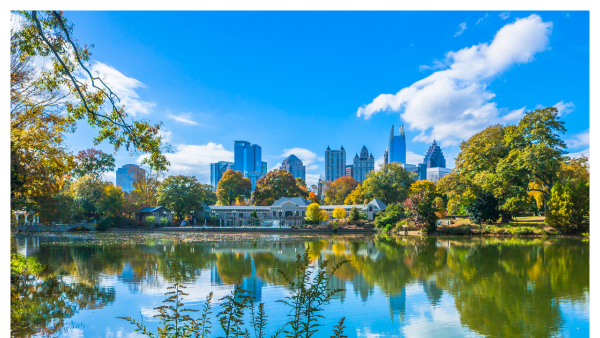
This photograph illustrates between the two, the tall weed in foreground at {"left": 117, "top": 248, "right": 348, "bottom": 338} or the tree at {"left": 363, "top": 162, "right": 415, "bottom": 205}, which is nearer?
the tall weed in foreground at {"left": 117, "top": 248, "right": 348, "bottom": 338}

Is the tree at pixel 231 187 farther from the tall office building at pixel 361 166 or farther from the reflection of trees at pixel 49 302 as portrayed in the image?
the tall office building at pixel 361 166

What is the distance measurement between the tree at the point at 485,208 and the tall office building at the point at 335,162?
257 feet

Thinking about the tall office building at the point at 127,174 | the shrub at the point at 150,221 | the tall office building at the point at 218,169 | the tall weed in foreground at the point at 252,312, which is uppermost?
the tall office building at the point at 218,169

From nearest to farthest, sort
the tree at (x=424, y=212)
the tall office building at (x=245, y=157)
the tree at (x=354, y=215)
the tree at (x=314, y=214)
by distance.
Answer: the tree at (x=424, y=212)
the tree at (x=354, y=215)
the tree at (x=314, y=214)
the tall office building at (x=245, y=157)

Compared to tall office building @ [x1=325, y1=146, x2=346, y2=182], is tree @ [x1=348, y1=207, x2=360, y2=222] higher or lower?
lower

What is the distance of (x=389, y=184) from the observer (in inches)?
1342

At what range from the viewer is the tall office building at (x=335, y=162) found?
10012cm

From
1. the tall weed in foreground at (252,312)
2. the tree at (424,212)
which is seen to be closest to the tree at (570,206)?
the tree at (424,212)

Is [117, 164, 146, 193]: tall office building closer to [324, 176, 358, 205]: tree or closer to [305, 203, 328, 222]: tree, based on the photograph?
[305, 203, 328, 222]: tree

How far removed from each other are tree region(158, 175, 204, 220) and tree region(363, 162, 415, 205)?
16572 millimetres

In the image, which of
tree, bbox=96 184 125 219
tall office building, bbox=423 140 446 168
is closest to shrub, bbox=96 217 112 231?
tree, bbox=96 184 125 219

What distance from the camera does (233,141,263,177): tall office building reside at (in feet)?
256

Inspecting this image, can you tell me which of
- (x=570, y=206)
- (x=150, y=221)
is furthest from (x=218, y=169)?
(x=570, y=206)
